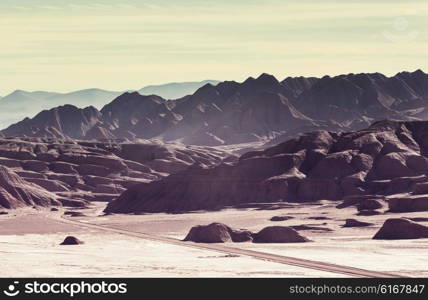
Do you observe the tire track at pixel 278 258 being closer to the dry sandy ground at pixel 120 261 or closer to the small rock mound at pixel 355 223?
the dry sandy ground at pixel 120 261

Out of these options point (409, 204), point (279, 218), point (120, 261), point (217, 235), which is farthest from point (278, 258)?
point (409, 204)

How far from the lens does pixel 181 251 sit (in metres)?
113

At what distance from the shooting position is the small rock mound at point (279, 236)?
411ft

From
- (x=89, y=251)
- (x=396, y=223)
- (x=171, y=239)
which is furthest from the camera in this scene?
(x=171, y=239)

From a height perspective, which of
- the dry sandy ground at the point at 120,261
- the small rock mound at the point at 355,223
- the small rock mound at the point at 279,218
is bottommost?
the small rock mound at the point at 279,218

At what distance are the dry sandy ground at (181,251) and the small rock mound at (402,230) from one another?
2839mm

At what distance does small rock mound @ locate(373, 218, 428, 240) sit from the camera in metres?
125

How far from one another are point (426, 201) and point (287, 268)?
3173 inches

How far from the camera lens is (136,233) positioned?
504 ft

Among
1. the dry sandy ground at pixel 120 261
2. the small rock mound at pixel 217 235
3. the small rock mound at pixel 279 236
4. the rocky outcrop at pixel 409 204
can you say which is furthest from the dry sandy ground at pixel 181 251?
the small rock mound at pixel 217 235

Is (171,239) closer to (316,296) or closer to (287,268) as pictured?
(287,268)

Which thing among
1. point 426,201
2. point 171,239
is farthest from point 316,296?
point 426,201

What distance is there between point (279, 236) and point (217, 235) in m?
8.61

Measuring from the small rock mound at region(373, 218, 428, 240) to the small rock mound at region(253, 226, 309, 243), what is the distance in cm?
1101
